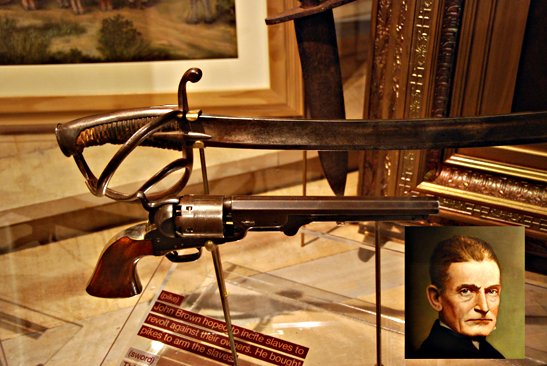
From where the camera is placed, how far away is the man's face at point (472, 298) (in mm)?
952

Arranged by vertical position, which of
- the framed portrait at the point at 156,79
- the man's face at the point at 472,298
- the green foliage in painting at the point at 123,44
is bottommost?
the man's face at the point at 472,298

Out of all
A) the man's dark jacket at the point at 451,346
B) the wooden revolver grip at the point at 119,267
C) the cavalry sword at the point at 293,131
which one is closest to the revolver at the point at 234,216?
the wooden revolver grip at the point at 119,267

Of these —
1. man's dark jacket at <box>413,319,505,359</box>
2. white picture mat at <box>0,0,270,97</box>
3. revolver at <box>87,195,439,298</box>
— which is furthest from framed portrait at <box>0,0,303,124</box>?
man's dark jacket at <box>413,319,505,359</box>

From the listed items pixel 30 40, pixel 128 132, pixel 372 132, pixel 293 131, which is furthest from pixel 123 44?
pixel 372 132

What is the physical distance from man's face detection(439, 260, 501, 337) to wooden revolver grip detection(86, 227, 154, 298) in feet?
2.27

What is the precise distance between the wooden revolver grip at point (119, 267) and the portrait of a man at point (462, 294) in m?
0.63

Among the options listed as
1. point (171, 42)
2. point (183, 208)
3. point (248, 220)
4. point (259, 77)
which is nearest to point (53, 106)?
point (171, 42)

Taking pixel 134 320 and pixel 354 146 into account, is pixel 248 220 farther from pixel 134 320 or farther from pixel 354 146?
pixel 134 320

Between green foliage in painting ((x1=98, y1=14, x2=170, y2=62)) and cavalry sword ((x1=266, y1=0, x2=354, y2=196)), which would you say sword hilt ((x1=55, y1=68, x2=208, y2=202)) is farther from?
green foliage in painting ((x1=98, y1=14, x2=170, y2=62))

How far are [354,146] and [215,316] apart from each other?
2.11ft

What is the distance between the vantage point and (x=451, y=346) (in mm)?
984

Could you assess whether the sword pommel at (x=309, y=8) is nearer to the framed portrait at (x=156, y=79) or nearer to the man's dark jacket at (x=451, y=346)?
the framed portrait at (x=156, y=79)

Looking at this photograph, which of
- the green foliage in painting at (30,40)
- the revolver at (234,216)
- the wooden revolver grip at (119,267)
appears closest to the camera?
the revolver at (234,216)

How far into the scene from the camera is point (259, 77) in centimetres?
157
